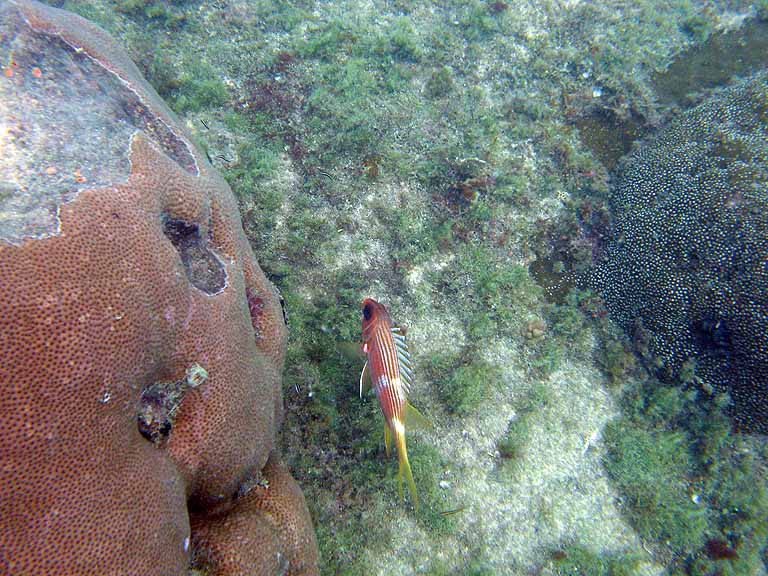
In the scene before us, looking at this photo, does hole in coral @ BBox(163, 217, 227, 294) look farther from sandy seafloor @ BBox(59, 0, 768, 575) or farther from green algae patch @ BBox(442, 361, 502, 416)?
Answer: green algae patch @ BBox(442, 361, 502, 416)

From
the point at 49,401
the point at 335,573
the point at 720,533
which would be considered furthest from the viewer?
the point at 720,533

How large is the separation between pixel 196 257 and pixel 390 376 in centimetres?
140

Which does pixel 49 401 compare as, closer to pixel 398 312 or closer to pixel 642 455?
pixel 398 312

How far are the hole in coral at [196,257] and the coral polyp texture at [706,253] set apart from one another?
409 cm

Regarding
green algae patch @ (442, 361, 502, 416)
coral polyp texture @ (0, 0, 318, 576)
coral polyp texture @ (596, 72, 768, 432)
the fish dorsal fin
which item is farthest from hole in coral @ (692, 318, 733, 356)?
coral polyp texture @ (0, 0, 318, 576)

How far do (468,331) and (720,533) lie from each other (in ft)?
10.0

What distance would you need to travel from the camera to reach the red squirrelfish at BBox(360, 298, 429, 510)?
8.20 ft

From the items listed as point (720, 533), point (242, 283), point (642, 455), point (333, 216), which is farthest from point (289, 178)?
point (720, 533)

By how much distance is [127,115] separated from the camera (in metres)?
2.60

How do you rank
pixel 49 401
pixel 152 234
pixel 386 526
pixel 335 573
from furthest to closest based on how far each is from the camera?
1. pixel 386 526
2. pixel 335 573
3. pixel 152 234
4. pixel 49 401

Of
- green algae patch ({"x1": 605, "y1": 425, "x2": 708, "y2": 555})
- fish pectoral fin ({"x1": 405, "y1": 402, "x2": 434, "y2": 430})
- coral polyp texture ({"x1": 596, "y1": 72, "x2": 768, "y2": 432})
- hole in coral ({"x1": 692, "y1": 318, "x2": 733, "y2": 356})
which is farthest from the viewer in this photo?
hole in coral ({"x1": 692, "y1": 318, "x2": 733, "y2": 356})

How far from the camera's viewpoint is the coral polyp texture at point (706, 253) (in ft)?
13.1

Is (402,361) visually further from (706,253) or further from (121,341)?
(706,253)

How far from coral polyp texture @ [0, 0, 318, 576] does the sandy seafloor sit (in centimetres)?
94
